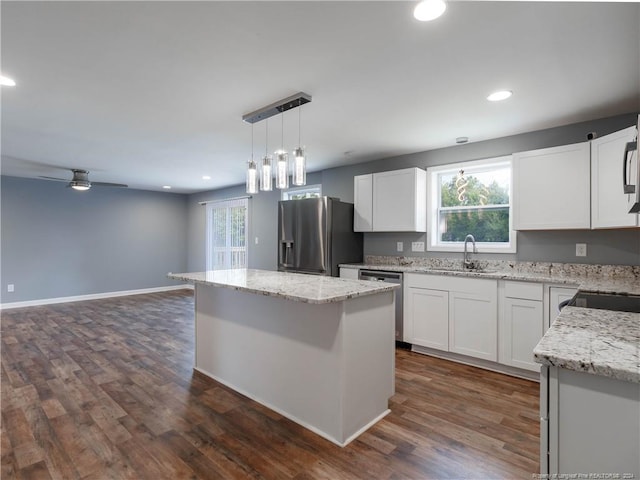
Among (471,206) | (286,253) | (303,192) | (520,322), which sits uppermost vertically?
(303,192)

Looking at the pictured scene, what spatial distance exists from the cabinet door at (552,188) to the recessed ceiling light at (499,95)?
83 cm

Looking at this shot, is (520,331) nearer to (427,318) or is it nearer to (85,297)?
(427,318)

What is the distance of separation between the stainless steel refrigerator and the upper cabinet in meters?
0.24

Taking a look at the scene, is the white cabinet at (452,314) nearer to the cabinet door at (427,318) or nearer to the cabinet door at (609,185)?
the cabinet door at (427,318)

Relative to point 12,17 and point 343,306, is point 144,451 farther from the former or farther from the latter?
point 12,17

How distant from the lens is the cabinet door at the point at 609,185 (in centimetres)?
246

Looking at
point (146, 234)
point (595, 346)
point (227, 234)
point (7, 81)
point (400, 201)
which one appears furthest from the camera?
point (146, 234)

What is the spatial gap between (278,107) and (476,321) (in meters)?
2.66

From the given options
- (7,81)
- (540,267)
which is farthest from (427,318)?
(7,81)

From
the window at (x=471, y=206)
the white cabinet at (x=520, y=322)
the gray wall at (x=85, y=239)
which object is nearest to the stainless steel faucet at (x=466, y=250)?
the window at (x=471, y=206)

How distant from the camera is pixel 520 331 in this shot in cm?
288

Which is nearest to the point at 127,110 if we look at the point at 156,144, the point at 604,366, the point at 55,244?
the point at 156,144

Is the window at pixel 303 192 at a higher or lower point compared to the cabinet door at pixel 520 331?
higher

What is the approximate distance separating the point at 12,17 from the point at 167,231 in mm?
6552
